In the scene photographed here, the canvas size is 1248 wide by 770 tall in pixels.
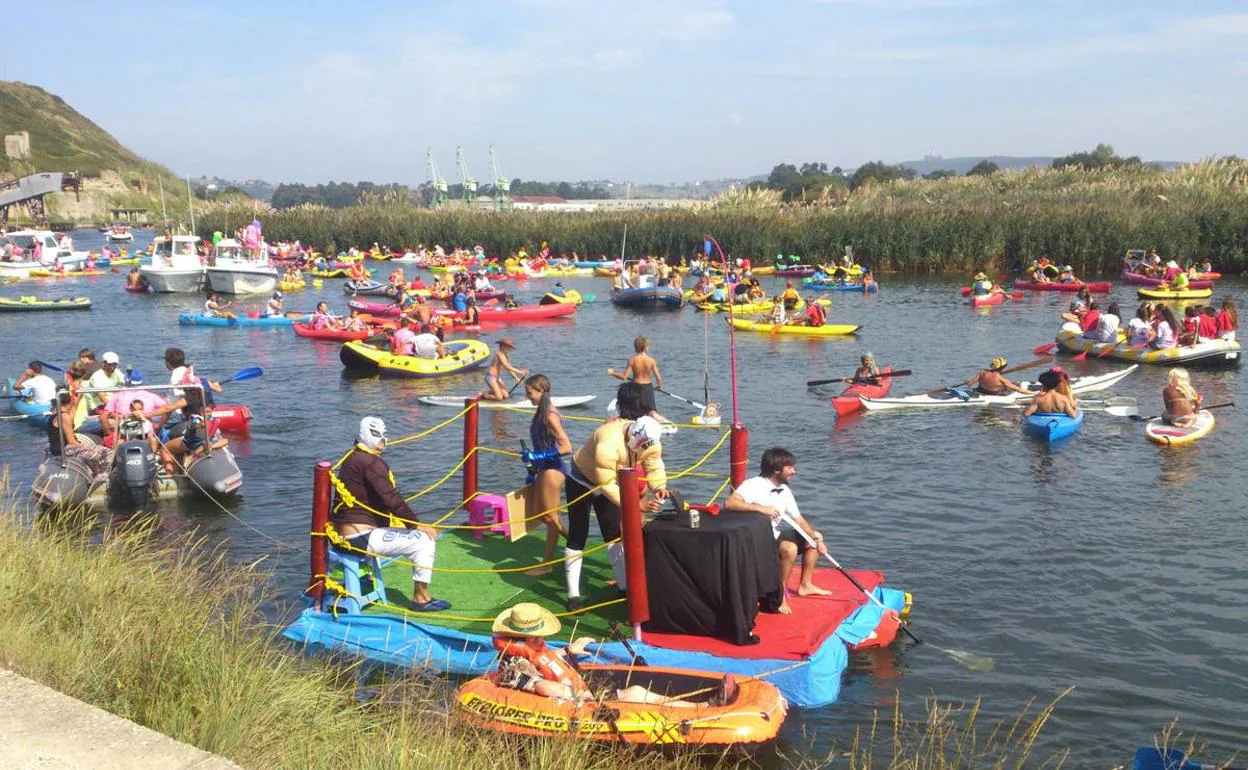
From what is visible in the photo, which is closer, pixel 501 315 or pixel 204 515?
pixel 204 515

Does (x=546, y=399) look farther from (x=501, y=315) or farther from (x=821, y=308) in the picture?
(x=501, y=315)

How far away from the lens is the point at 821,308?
31.2 meters

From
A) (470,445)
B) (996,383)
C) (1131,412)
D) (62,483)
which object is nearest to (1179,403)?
(1131,412)

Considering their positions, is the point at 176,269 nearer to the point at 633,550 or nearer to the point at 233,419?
the point at 233,419

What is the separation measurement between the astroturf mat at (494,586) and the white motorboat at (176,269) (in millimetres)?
35026

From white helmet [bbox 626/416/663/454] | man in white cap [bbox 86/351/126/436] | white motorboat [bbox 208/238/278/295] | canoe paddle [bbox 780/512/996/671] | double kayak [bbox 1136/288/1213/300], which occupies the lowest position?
canoe paddle [bbox 780/512/996/671]

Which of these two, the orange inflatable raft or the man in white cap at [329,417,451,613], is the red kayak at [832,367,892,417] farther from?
the orange inflatable raft

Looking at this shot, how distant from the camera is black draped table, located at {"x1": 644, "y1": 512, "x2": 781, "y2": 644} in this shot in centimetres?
866

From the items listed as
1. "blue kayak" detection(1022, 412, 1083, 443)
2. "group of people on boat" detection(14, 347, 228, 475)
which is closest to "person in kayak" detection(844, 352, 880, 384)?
"blue kayak" detection(1022, 412, 1083, 443)

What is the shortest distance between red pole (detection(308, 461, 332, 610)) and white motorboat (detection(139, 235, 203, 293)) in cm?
3633

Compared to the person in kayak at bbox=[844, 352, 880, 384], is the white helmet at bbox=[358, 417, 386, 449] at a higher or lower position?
higher

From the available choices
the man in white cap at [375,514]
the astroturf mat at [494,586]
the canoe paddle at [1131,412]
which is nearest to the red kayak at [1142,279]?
the canoe paddle at [1131,412]

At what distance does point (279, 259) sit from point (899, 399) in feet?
153

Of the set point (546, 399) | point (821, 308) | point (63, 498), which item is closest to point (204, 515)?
point (63, 498)
